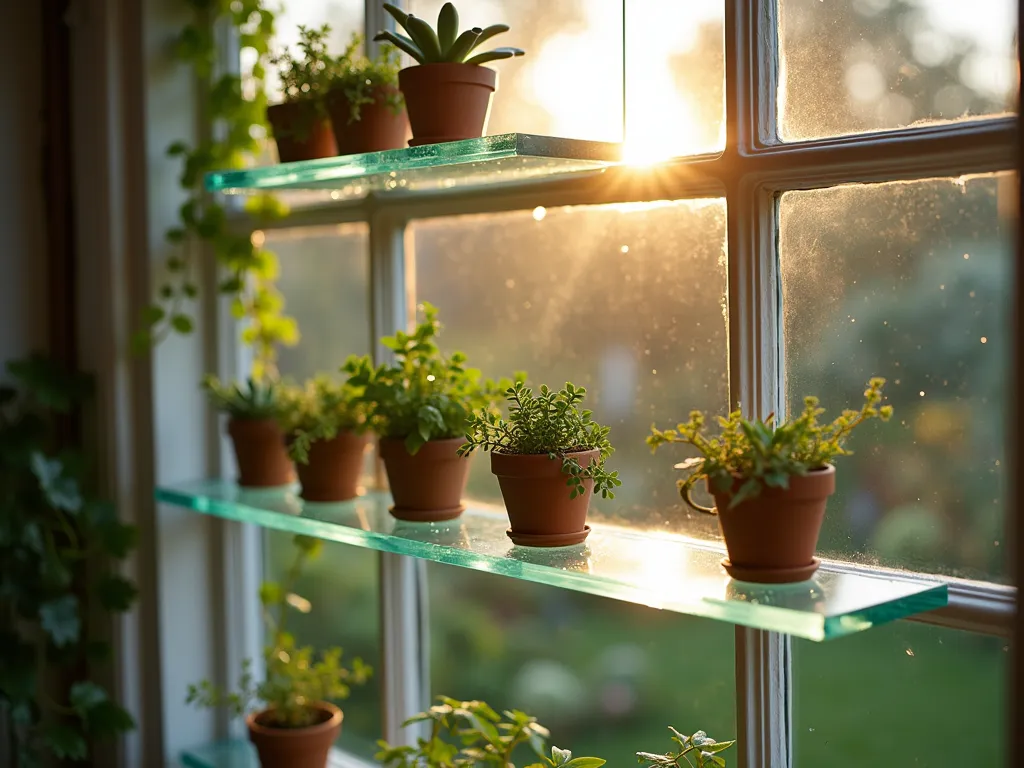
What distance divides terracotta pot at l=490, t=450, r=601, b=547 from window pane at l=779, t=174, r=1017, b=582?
0.95 ft

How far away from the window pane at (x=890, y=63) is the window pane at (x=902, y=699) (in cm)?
58

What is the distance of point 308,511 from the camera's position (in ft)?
5.81

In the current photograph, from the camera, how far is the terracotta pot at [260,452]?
1.95m

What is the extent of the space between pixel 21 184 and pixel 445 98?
1169mm

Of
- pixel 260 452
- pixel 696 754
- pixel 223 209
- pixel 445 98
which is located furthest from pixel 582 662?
pixel 223 209

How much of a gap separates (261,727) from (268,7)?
127 cm

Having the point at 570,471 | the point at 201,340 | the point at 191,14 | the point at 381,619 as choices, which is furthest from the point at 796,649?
the point at 191,14

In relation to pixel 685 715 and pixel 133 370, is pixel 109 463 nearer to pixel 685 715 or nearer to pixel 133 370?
pixel 133 370

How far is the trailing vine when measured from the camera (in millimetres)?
2061

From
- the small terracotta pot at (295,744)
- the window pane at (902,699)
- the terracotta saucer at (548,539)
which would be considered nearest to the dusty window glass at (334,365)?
the small terracotta pot at (295,744)

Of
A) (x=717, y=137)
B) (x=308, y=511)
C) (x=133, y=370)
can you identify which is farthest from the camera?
(x=133, y=370)

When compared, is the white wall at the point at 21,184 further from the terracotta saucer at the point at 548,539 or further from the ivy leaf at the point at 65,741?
the terracotta saucer at the point at 548,539

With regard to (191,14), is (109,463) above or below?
below

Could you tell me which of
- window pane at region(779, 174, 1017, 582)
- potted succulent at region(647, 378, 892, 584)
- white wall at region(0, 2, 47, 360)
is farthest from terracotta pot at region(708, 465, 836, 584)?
white wall at region(0, 2, 47, 360)
